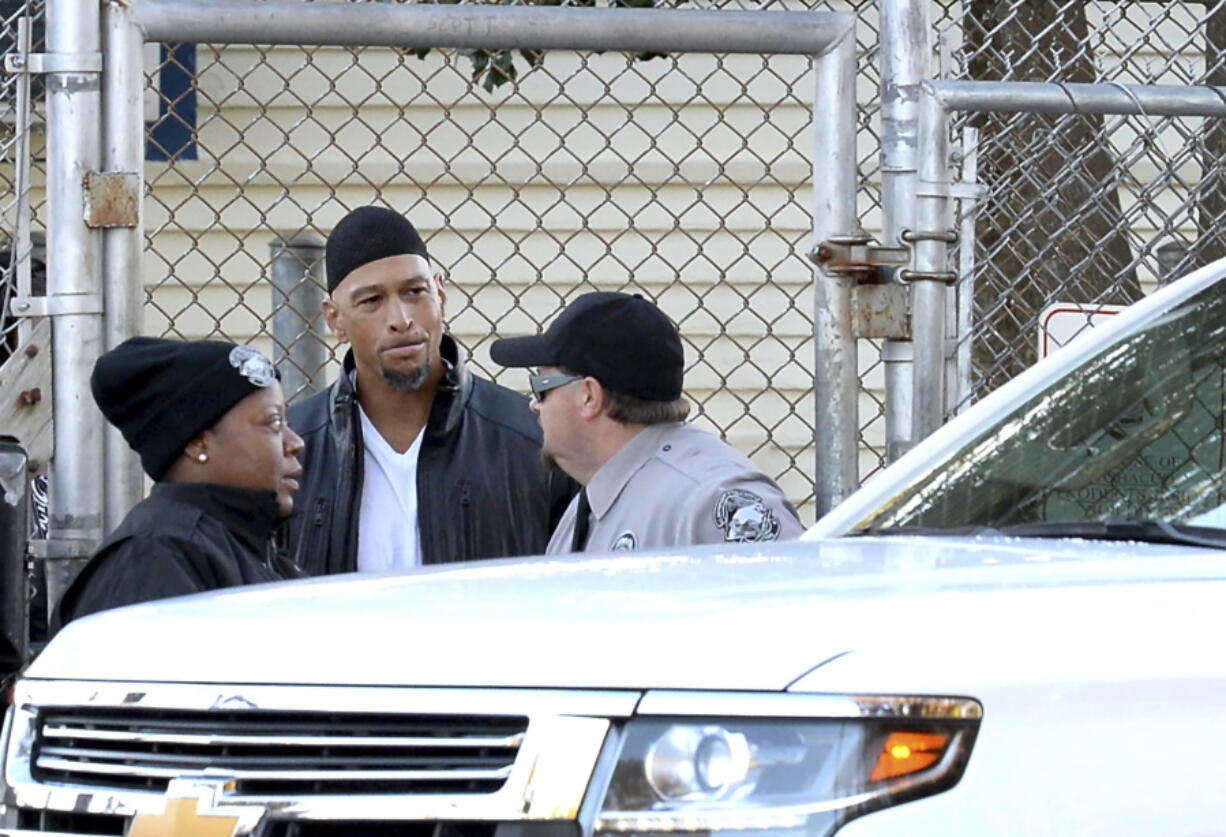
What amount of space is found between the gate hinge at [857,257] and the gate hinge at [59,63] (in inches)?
56.9

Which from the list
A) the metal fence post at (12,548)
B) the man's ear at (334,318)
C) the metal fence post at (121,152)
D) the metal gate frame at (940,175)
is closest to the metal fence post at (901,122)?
the metal gate frame at (940,175)

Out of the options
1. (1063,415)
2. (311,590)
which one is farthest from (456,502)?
(311,590)

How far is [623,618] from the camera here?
197 cm

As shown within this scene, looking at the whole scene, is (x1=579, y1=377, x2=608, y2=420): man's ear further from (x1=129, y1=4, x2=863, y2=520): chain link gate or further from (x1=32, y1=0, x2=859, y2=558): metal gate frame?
(x1=129, y1=4, x2=863, y2=520): chain link gate

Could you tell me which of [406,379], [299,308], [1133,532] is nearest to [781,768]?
[1133,532]

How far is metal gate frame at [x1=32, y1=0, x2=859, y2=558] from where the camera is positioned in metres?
3.63

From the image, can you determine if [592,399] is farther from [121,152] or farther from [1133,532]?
[1133,532]

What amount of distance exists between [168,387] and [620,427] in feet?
3.18

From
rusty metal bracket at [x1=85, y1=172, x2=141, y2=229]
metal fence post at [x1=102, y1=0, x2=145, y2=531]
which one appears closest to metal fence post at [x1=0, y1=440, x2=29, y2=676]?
metal fence post at [x1=102, y1=0, x2=145, y2=531]

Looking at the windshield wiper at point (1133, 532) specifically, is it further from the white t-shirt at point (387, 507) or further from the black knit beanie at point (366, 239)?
the black knit beanie at point (366, 239)

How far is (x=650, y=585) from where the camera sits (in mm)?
2230

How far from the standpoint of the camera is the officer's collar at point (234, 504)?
374 centimetres

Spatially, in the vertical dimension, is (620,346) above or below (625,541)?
above

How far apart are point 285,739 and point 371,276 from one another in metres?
2.62
